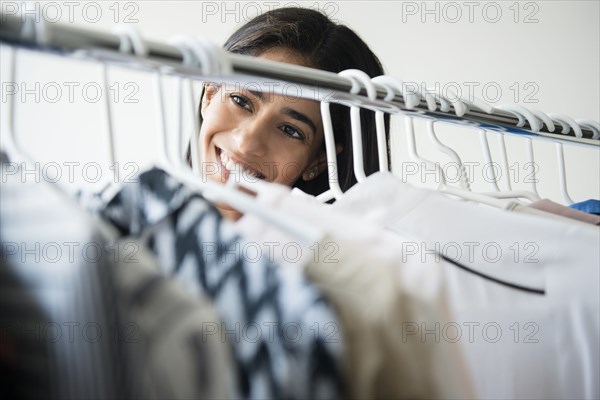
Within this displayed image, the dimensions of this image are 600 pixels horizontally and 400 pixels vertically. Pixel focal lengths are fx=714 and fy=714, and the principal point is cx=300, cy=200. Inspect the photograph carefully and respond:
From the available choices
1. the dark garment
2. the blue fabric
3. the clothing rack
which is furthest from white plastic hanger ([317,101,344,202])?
→ the dark garment

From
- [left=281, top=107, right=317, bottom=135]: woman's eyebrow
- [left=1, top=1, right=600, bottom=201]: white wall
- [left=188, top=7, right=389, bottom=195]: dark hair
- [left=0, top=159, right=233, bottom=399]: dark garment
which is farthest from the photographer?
[left=1, top=1, right=600, bottom=201]: white wall

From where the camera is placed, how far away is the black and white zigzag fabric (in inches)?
10.5

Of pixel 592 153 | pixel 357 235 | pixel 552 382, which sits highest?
pixel 357 235

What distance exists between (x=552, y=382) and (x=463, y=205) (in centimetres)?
12

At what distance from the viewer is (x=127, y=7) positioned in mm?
2098

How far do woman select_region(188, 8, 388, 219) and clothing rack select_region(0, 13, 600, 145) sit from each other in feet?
0.71

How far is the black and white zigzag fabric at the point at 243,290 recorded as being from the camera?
0.27 m

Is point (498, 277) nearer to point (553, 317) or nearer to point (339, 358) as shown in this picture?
point (553, 317)

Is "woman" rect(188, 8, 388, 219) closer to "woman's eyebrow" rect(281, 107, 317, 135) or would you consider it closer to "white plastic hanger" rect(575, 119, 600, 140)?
"woman's eyebrow" rect(281, 107, 317, 135)

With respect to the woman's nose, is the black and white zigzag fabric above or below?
above

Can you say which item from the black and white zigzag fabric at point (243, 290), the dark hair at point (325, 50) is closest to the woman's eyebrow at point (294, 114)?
the dark hair at point (325, 50)

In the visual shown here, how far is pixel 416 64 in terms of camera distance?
2.13 m

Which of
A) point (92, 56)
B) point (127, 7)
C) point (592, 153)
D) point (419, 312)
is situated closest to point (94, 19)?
point (127, 7)

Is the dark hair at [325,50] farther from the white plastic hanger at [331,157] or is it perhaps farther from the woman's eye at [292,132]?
the white plastic hanger at [331,157]
